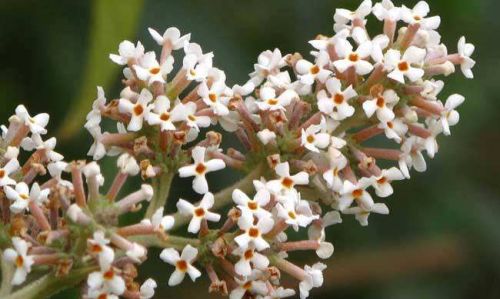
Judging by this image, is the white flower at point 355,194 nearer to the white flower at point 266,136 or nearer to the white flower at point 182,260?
the white flower at point 266,136

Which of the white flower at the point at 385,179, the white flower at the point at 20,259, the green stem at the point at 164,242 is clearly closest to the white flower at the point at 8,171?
the white flower at the point at 20,259

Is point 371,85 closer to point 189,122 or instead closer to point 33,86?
point 189,122

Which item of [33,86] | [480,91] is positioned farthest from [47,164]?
[480,91]

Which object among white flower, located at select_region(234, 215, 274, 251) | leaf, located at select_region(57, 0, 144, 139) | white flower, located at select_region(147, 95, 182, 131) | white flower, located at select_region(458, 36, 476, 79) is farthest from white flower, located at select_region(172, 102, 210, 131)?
leaf, located at select_region(57, 0, 144, 139)

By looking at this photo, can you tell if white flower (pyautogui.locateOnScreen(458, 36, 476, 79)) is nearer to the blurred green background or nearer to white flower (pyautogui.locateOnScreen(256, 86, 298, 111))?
white flower (pyautogui.locateOnScreen(256, 86, 298, 111))

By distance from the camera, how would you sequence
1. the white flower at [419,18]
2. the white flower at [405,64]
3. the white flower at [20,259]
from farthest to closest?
the white flower at [419,18]
the white flower at [405,64]
the white flower at [20,259]

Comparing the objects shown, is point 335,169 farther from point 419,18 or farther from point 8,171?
point 8,171

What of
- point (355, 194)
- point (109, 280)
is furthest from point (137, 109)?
point (355, 194)
